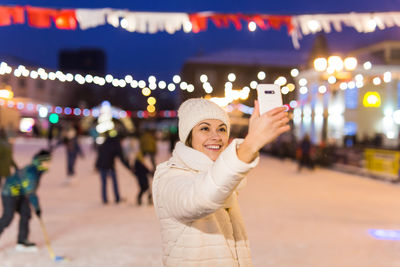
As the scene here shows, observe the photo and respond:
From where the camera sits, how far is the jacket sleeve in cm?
148

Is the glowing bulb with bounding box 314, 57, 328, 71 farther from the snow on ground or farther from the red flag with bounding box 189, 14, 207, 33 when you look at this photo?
the red flag with bounding box 189, 14, 207, 33

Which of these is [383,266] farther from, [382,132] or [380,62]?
[380,62]

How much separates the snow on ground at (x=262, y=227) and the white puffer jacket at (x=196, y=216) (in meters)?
3.23

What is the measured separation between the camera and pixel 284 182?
44.2ft

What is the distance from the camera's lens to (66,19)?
6.27 m

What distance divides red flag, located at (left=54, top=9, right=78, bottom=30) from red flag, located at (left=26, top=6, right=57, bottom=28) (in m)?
0.09

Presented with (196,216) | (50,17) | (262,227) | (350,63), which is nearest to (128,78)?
(50,17)

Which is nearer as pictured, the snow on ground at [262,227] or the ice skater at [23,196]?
the snow on ground at [262,227]

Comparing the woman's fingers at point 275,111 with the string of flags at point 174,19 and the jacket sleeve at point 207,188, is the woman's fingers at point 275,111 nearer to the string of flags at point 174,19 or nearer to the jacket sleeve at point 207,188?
the jacket sleeve at point 207,188

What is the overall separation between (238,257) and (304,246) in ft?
13.8

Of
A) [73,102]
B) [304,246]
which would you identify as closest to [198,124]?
[304,246]

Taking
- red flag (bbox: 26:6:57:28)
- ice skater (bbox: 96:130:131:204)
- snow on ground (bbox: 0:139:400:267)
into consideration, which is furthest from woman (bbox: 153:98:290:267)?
ice skater (bbox: 96:130:131:204)

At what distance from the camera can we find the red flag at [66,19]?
625 centimetres

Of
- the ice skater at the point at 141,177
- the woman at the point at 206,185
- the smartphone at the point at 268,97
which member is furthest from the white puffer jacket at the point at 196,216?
the ice skater at the point at 141,177
